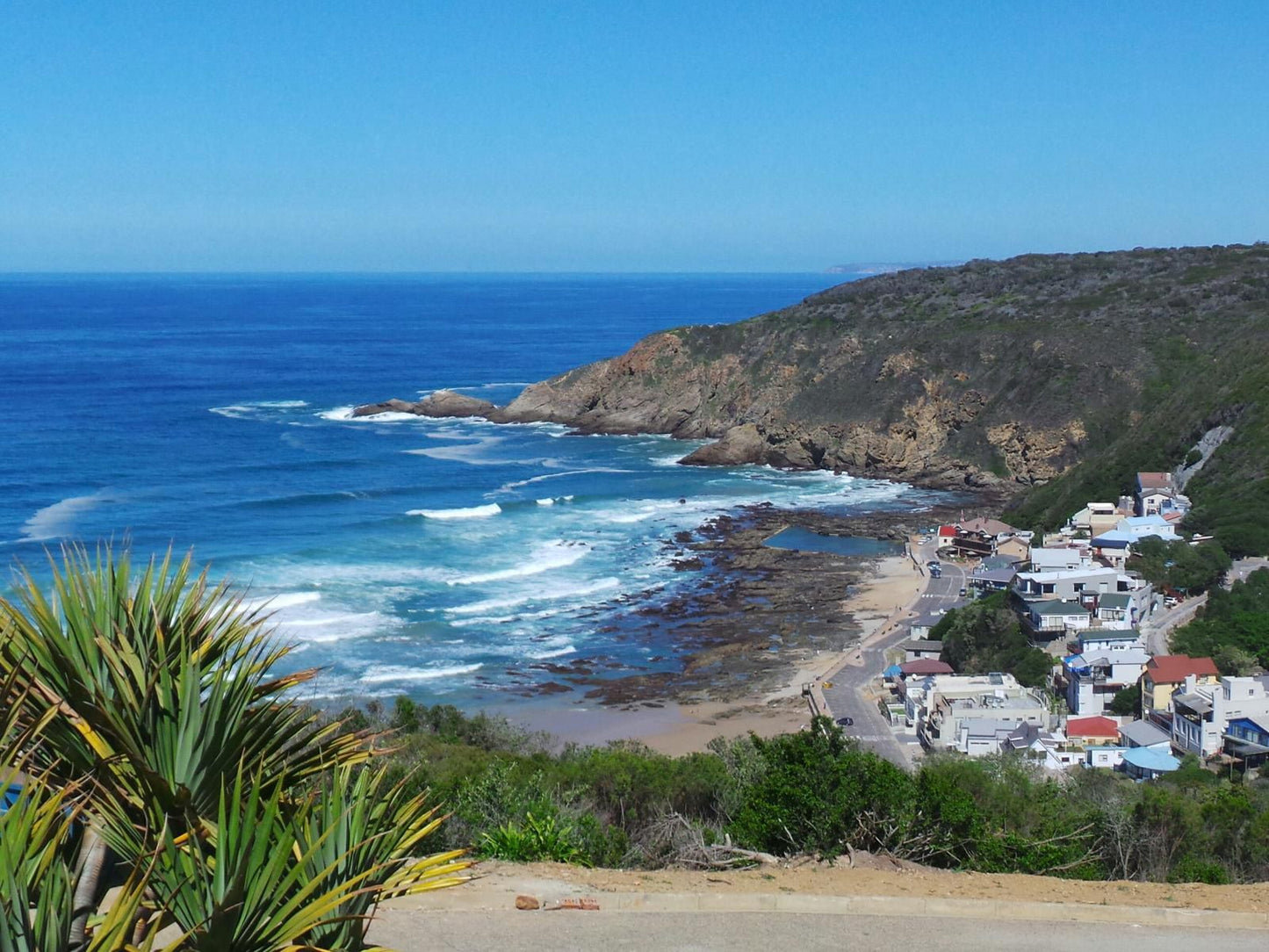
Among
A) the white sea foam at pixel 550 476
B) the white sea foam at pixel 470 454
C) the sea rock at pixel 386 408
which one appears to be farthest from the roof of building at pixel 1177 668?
the sea rock at pixel 386 408

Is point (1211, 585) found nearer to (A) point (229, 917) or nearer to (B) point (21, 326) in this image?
(A) point (229, 917)

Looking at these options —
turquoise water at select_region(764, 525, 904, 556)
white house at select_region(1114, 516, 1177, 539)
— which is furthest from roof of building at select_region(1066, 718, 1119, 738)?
turquoise water at select_region(764, 525, 904, 556)

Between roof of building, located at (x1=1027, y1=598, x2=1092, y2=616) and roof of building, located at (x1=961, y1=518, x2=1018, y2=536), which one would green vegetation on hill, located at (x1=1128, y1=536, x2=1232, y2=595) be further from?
roof of building, located at (x1=961, y1=518, x2=1018, y2=536)

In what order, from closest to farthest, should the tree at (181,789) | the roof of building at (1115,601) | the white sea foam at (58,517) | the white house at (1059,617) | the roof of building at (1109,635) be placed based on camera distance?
the tree at (181,789) → the roof of building at (1109,635) → the white house at (1059,617) → the roof of building at (1115,601) → the white sea foam at (58,517)

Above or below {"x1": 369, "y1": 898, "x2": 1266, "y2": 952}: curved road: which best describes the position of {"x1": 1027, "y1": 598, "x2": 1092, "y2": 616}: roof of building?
below

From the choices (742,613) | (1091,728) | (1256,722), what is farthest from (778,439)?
(1256,722)

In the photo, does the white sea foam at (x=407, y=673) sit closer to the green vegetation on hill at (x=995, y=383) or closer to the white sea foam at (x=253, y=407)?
the green vegetation on hill at (x=995, y=383)

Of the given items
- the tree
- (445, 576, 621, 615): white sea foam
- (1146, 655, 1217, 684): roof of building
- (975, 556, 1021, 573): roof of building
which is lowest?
(445, 576, 621, 615): white sea foam
